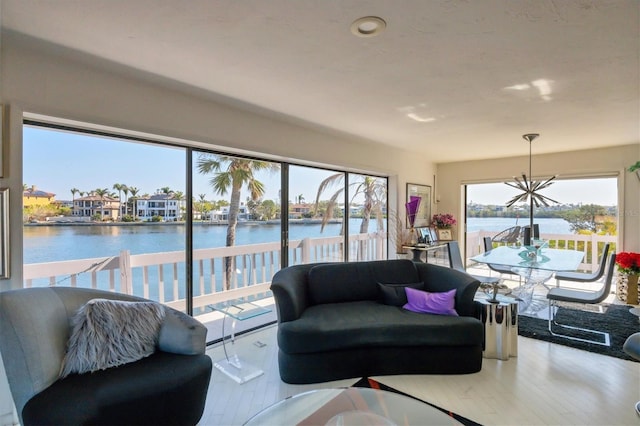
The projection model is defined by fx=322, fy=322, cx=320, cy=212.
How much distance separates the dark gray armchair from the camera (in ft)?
5.00

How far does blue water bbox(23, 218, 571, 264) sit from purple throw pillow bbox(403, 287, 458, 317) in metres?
1.78

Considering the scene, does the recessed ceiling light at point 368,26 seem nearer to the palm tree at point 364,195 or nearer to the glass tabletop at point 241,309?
the glass tabletop at point 241,309

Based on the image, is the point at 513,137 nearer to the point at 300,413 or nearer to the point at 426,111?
the point at 426,111

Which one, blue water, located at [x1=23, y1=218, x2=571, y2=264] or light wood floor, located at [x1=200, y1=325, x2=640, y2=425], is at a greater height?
blue water, located at [x1=23, y1=218, x2=571, y2=264]

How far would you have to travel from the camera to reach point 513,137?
4.40 meters

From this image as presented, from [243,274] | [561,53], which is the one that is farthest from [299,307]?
[561,53]

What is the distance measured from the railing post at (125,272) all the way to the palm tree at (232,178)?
0.96 m

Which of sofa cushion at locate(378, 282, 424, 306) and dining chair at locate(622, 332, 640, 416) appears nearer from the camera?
dining chair at locate(622, 332, 640, 416)

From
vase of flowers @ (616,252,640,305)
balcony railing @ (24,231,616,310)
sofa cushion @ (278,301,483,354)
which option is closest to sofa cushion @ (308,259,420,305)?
sofa cushion @ (278,301,483,354)

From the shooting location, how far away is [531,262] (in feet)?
12.9

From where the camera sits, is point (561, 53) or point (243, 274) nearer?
point (561, 53)

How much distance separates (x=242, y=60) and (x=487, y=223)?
616 cm

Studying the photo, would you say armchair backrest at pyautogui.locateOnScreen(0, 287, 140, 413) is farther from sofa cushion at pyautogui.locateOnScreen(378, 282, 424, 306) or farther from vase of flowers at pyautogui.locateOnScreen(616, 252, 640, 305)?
vase of flowers at pyautogui.locateOnScreen(616, 252, 640, 305)

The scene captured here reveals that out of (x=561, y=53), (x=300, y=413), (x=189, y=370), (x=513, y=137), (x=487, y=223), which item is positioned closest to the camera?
(x=300, y=413)
